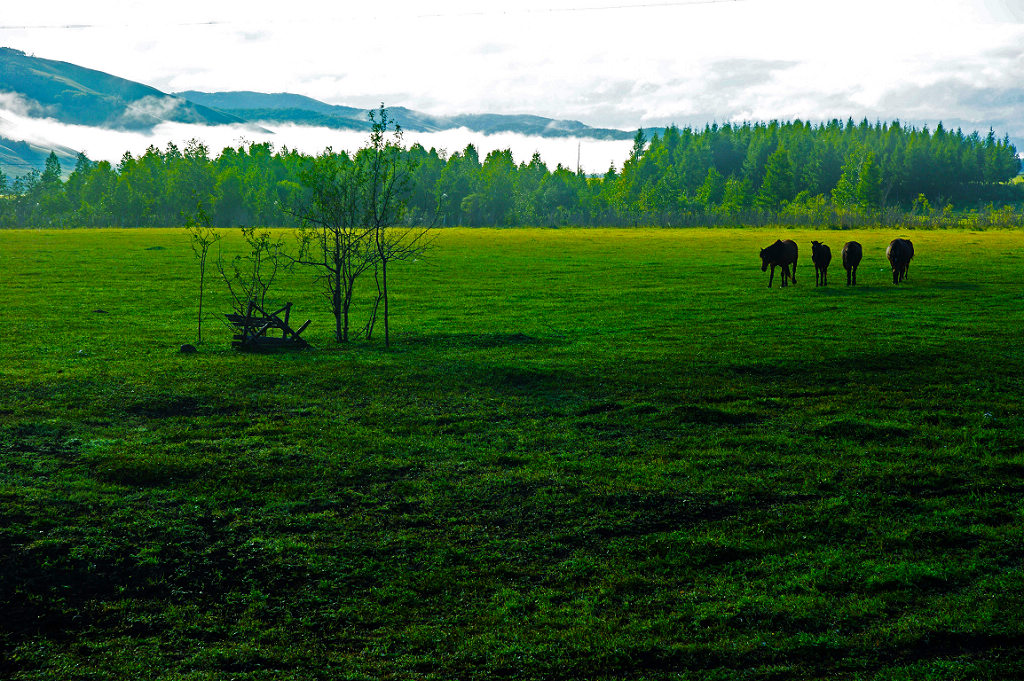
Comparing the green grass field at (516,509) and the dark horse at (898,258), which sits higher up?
the dark horse at (898,258)

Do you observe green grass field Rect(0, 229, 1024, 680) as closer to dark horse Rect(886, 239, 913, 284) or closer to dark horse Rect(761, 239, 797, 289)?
dark horse Rect(761, 239, 797, 289)

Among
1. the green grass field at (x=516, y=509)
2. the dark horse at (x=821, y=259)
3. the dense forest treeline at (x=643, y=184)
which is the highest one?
the dense forest treeline at (x=643, y=184)

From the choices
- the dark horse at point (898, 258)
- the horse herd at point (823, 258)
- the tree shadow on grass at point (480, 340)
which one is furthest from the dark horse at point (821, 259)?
the tree shadow on grass at point (480, 340)

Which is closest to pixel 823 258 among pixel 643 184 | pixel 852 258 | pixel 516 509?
pixel 852 258

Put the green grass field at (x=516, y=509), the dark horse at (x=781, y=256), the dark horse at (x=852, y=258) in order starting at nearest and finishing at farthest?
the green grass field at (x=516, y=509) < the dark horse at (x=781, y=256) < the dark horse at (x=852, y=258)

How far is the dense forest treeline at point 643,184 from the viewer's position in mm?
134375

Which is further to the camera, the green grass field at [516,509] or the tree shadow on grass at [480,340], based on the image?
the tree shadow on grass at [480,340]

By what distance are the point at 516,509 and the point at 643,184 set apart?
151m

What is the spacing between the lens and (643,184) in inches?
6127

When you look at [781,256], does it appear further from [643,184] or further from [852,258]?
[643,184]

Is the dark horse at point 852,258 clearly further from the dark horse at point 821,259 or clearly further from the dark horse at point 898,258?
the dark horse at point 898,258

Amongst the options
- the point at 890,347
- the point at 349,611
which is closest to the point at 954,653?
the point at 349,611

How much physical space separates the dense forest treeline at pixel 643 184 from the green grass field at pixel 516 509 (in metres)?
96.4

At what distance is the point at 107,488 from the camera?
1051cm
